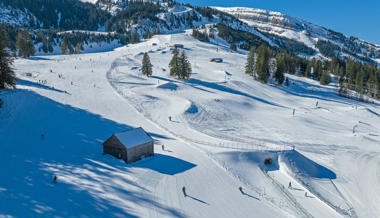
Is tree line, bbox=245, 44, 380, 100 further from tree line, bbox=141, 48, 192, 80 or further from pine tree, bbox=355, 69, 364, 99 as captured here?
tree line, bbox=141, 48, 192, 80

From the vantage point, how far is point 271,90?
92.2 meters

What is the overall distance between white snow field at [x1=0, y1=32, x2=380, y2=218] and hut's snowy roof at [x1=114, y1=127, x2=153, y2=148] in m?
2.24

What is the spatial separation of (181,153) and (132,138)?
6778 millimetres

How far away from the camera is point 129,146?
3603cm

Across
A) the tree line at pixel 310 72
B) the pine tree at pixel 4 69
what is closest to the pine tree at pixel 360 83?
the tree line at pixel 310 72

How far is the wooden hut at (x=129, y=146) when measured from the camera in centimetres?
3619

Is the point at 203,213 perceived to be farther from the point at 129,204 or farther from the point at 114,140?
the point at 114,140

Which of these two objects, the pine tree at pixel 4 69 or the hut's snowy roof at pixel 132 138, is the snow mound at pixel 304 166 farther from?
the pine tree at pixel 4 69

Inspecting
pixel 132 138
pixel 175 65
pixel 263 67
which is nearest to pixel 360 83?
pixel 263 67

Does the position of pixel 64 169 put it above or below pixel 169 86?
below

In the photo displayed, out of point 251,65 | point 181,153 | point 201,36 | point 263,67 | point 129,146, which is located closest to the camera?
point 129,146

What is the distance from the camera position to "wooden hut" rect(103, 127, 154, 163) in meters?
36.2

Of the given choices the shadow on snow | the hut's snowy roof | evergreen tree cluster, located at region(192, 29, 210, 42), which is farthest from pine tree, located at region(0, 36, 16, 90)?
evergreen tree cluster, located at region(192, 29, 210, 42)

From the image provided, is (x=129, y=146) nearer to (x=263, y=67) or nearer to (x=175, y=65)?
(x=175, y=65)
